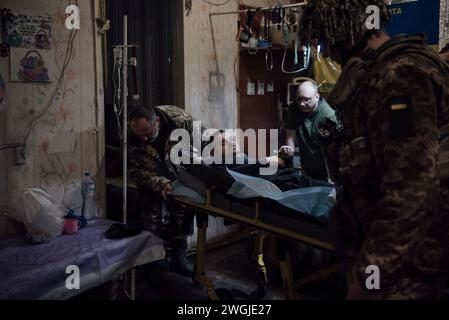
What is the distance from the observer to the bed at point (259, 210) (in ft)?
6.68

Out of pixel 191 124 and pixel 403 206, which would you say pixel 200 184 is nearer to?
pixel 191 124

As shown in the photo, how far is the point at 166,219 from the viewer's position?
11.3ft

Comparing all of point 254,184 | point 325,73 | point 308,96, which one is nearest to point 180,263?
point 254,184

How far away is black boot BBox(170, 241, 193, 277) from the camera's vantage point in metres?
3.46

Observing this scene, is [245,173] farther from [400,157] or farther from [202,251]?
[400,157]

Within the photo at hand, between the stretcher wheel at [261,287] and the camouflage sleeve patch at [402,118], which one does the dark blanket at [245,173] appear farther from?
the camouflage sleeve patch at [402,118]

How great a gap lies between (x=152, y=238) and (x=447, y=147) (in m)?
1.96

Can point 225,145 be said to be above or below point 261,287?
above

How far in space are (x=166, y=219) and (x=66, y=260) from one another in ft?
3.84

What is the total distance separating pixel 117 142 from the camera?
3.58m

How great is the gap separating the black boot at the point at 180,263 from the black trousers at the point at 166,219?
2cm

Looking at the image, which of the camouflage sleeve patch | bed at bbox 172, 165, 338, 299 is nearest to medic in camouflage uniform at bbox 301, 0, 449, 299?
the camouflage sleeve patch

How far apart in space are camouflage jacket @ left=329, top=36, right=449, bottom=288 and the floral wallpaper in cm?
217
